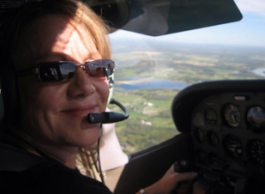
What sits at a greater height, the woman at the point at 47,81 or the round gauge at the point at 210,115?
the woman at the point at 47,81

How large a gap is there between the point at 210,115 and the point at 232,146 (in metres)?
0.34

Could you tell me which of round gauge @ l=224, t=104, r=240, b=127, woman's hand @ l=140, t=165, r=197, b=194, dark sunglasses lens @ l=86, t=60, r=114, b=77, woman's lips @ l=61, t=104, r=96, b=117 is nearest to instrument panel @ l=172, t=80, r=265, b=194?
round gauge @ l=224, t=104, r=240, b=127

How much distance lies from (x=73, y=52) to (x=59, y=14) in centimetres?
16

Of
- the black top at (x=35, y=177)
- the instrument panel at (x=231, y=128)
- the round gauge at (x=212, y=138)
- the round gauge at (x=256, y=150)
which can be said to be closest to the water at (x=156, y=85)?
the instrument panel at (x=231, y=128)

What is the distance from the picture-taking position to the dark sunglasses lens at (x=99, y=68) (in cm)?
101

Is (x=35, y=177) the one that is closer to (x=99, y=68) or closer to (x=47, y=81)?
(x=47, y=81)

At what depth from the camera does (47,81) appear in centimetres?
92

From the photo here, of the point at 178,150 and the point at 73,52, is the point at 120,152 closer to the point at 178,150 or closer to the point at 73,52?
the point at 178,150

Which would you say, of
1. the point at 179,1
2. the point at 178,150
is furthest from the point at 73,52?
the point at 178,150

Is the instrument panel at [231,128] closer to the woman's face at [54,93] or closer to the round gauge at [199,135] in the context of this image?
the round gauge at [199,135]

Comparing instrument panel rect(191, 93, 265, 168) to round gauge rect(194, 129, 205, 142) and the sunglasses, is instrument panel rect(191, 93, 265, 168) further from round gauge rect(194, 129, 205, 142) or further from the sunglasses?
the sunglasses

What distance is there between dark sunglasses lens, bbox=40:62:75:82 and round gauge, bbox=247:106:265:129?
1640 mm

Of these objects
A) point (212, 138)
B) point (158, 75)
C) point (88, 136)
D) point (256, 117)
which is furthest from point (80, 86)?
point (212, 138)

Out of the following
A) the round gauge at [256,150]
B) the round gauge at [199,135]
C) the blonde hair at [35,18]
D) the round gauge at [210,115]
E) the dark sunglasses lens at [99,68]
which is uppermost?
the blonde hair at [35,18]
